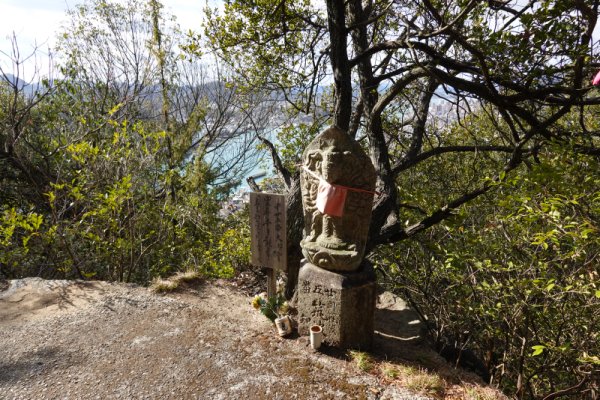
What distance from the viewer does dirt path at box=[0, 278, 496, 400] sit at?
116 inches

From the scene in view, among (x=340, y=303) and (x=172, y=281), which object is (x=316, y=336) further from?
(x=172, y=281)

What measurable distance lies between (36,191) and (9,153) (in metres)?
0.94

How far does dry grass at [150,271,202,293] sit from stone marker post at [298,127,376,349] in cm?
219

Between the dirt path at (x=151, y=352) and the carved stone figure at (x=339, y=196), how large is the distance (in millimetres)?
971

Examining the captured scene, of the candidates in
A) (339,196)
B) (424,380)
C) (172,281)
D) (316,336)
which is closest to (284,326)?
(316,336)

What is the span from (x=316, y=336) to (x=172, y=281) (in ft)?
8.21

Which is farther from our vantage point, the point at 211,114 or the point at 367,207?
the point at 211,114

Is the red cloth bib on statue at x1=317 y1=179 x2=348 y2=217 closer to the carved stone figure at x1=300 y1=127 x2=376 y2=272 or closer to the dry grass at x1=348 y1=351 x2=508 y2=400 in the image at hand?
the carved stone figure at x1=300 y1=127 x2=376 y2=272

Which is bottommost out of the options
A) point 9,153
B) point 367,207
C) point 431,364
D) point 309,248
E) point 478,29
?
point 431,364

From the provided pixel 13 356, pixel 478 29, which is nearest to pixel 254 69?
pixel 478 29

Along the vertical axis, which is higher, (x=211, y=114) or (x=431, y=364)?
(x=211, y=114)

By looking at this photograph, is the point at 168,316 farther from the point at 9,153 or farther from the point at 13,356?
the point at 9,153

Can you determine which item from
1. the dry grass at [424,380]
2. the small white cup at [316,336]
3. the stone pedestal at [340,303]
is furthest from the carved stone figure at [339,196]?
the dry grass at [424,380]

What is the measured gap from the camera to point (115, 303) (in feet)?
14.4
